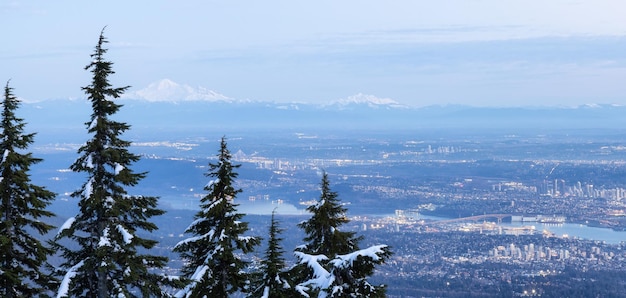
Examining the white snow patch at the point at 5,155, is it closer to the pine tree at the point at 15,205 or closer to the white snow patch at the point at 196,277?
the pine tree at the point at 15,205

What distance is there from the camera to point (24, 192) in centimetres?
1420

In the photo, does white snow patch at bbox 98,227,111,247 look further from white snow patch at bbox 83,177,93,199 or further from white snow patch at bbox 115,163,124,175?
white snow patch at bbox 115,163,124,175

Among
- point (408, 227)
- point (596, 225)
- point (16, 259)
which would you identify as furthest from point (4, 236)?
point (596, 225)

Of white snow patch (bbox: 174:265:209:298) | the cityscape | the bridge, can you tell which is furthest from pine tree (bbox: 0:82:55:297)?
the bridge

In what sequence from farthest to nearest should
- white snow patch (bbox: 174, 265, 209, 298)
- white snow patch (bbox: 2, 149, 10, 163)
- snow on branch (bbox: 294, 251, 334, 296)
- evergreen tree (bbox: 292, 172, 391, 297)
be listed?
1. white snow patch (bbox: 174, 265, 209, 298)
2. white snow patch (bbox: 2, 149, 10, 163)
3. snow on branch (bbox: 294, 251, 334, 296)
4. evergreen tree (bbox: 292, 172, 391, 297)

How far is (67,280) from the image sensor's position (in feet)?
43.7

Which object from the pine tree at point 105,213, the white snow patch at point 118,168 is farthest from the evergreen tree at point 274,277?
the white snow patch at point 118,168

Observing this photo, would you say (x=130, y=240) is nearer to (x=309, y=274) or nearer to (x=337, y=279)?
(x=309, y=274)

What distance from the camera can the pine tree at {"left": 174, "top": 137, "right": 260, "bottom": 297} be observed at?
1400cm

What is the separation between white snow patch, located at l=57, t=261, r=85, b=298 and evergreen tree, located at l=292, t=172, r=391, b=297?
419cm

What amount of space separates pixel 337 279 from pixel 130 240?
418cm

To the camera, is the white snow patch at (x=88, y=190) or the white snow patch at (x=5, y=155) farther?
the white snow patch at (x=5, y=155)

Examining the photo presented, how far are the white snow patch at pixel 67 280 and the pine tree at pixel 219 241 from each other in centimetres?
207

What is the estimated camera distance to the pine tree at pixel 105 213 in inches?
524
